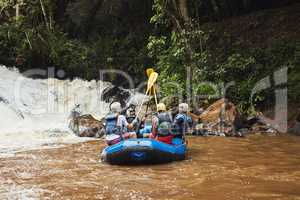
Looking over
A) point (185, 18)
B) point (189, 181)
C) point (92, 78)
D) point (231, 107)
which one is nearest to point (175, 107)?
point (231, 107)

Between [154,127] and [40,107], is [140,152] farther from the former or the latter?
[40,107]

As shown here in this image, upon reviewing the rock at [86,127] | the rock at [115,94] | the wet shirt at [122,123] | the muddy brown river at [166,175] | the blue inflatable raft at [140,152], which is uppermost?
the rock at [115,94]

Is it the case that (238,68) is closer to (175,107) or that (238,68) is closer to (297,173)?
(175,107)

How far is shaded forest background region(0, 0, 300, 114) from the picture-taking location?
13.1m

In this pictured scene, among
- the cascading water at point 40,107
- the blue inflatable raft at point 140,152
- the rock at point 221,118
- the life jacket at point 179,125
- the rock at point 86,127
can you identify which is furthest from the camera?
the rock at point 86,127

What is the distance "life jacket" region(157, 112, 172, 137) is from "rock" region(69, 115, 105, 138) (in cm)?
345

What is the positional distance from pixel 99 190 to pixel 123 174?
1.08 m

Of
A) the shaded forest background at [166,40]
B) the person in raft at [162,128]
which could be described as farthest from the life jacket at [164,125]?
the shaded forest background at [166,40]

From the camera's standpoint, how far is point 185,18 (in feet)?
46.3

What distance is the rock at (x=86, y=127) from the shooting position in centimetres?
1131

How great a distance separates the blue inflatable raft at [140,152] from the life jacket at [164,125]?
0.29 meters

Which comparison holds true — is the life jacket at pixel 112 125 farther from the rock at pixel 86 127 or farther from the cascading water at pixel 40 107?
the rock at pixel 86 127

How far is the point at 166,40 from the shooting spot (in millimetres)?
16094

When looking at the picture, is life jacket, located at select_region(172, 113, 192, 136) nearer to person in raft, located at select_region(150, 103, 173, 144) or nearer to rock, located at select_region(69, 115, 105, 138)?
person in raft, located at select_region(150, 103, 173, 144)
